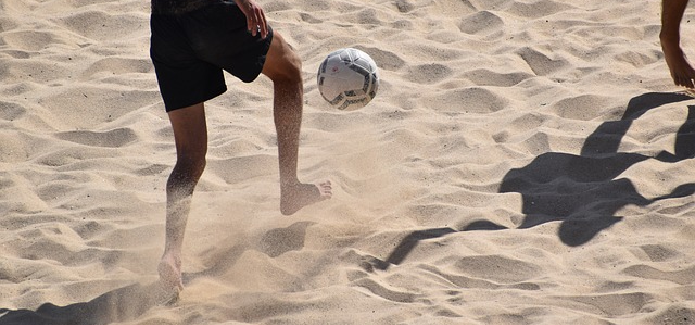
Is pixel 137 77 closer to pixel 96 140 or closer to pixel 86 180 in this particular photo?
pixel 96 140

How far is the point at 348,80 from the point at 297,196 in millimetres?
712

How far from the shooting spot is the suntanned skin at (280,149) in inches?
155

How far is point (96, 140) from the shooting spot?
18.6ft

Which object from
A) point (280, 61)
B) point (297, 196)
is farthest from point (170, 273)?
point (280, 61)

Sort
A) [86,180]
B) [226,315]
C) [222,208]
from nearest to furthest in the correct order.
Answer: [226,315], [222,208], [86,180]

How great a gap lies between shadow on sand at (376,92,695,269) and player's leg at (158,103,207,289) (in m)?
0.87

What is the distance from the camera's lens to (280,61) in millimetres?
4184

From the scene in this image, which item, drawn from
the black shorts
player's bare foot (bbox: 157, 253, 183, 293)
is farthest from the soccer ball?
player's bare foot (bbox: 157, 253, 183, 293)

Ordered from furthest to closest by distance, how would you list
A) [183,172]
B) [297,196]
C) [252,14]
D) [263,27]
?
[297,196] → [183,172] → [263,27] → [252,14]

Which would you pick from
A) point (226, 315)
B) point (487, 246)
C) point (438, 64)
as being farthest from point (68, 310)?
point (438, 64)

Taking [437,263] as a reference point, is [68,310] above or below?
below

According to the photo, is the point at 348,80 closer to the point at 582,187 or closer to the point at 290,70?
the point at 290,70

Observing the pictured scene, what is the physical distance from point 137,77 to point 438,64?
79.6 inches

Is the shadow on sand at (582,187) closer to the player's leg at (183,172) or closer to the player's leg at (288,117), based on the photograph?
the player's leg at (288,117)
